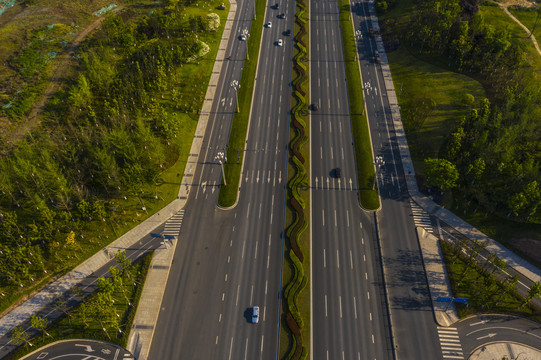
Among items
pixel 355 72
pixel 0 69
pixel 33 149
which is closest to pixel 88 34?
pixel 0 69

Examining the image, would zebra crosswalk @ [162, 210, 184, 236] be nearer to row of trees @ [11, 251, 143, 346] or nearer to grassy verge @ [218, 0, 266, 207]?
grassy verge @ [218, 0, 266, 207]

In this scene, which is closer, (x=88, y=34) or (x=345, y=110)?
(x=345, y=110)

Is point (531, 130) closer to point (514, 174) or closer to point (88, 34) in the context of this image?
point (514, 174)

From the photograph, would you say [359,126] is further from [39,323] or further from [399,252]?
[39,323]

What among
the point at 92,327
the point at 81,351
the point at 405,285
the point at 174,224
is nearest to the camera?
the point at 81,351

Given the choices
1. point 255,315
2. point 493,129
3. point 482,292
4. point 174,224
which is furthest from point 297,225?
point 493,129

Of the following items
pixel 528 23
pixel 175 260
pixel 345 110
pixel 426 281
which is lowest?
pixel 175 260

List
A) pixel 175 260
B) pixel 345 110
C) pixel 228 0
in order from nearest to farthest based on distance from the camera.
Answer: pixel 175 260 < pixel 345 110 < pixel 228 0

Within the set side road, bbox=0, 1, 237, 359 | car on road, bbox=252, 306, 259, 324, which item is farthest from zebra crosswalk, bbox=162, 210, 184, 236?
car on road, bbox=252, 306, 259, 324
